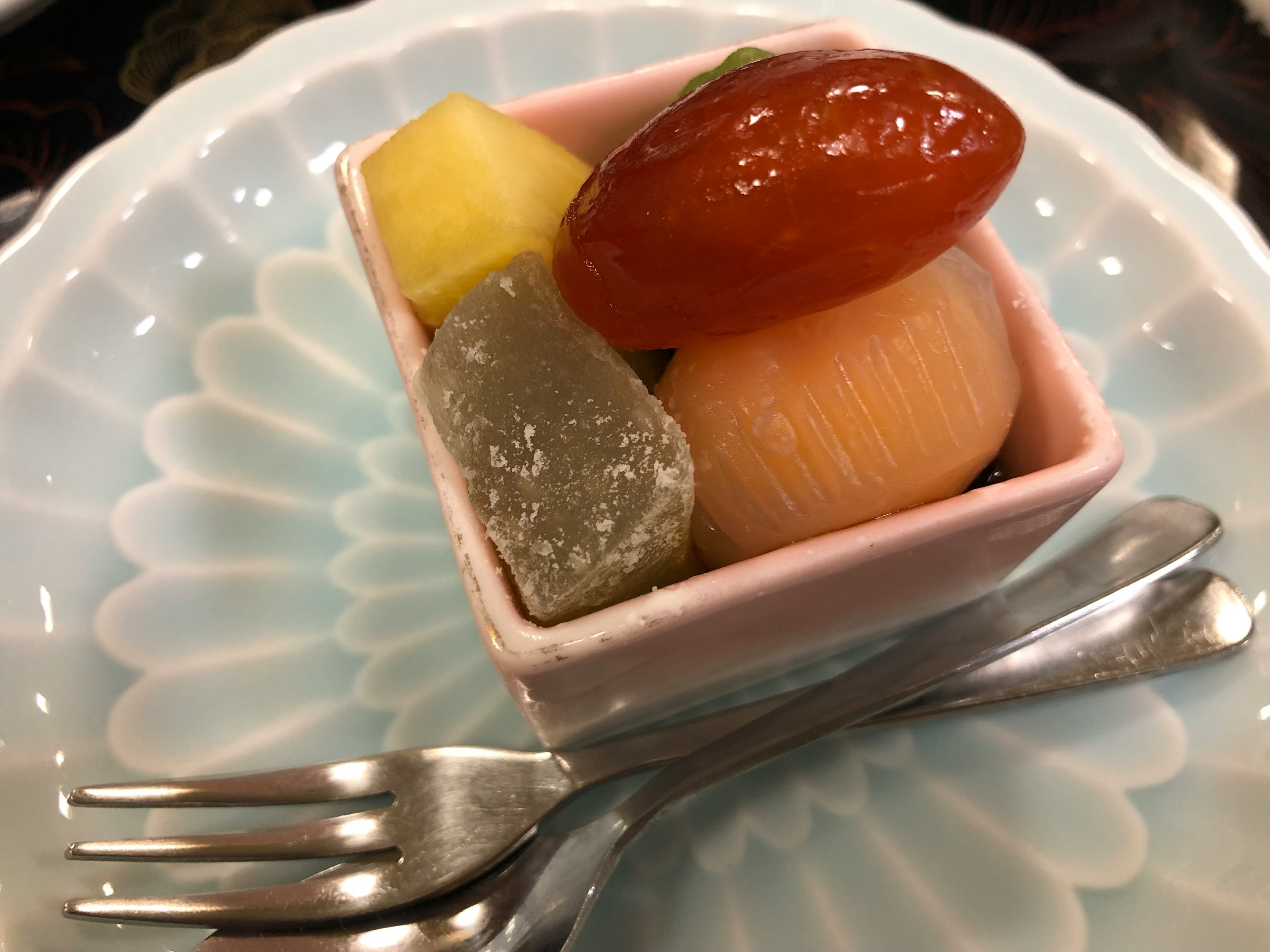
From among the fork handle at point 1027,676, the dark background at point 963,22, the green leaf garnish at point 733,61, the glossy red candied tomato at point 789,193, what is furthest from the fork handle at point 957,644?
the dark background at point 963,22

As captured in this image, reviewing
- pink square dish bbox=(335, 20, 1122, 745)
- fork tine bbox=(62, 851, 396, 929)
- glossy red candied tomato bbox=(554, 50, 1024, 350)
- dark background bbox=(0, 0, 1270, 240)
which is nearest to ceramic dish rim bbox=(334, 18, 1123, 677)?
pink square dish bbox=(335, 20, 1122, 745)

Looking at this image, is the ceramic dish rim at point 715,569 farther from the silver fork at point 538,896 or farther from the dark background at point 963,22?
the dark background at point 963,22

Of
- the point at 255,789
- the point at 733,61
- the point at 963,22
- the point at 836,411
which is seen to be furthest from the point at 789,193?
the point at 963,22

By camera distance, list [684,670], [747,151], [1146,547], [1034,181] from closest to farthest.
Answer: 1. [747,151]
2. [684,670]
3. [1146,547]
4. [1034,181]

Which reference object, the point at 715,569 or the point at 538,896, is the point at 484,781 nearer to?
the point at 538,896

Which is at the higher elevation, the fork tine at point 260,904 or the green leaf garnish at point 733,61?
the green leaf garnish at point 733,61

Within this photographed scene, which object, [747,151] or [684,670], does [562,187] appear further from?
[684,670]

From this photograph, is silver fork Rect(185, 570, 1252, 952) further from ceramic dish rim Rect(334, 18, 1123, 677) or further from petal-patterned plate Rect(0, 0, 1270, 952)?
ceramic dish rim Rect(334, 18, 1123, 677)

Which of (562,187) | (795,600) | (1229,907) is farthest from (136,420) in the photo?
(1229,907)
